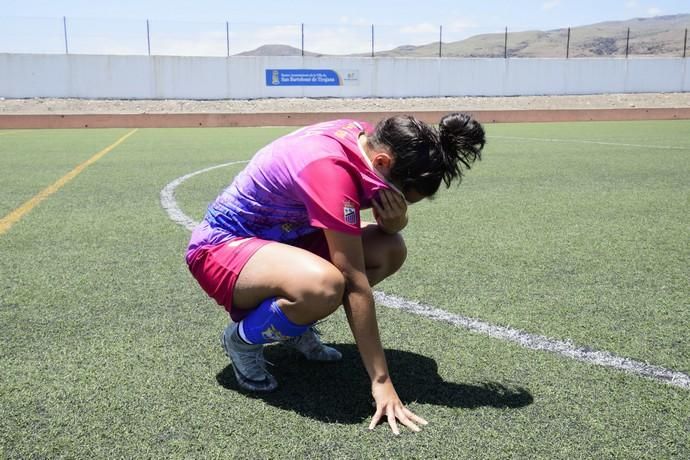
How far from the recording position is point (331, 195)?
2.09m

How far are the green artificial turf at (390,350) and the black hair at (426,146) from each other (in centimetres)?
82

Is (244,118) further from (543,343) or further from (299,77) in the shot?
(543,343)

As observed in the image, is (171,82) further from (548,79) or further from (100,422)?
(100,422)

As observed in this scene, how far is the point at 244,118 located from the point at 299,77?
503 inches

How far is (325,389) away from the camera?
2.49 meters

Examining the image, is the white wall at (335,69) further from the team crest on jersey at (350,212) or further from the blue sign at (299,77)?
the team crest on jersey at (350,212)

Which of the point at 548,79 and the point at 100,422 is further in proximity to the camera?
the point at 548,79

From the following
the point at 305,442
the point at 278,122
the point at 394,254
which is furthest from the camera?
the point at 278,122

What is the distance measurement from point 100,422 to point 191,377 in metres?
0.44

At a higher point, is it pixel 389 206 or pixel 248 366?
pixel 389 206

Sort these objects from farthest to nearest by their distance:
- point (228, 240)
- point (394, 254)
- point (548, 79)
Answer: point (548, 79) < point (394, 254) < point (228, 240)

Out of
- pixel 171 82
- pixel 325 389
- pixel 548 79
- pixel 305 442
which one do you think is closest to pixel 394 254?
pixel 325 389

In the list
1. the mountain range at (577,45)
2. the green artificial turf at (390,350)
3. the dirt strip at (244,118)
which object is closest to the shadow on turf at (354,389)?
the green artificial turf at (390,350)

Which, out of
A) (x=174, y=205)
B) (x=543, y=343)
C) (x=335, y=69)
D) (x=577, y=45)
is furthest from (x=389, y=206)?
(x=577, y=45)
